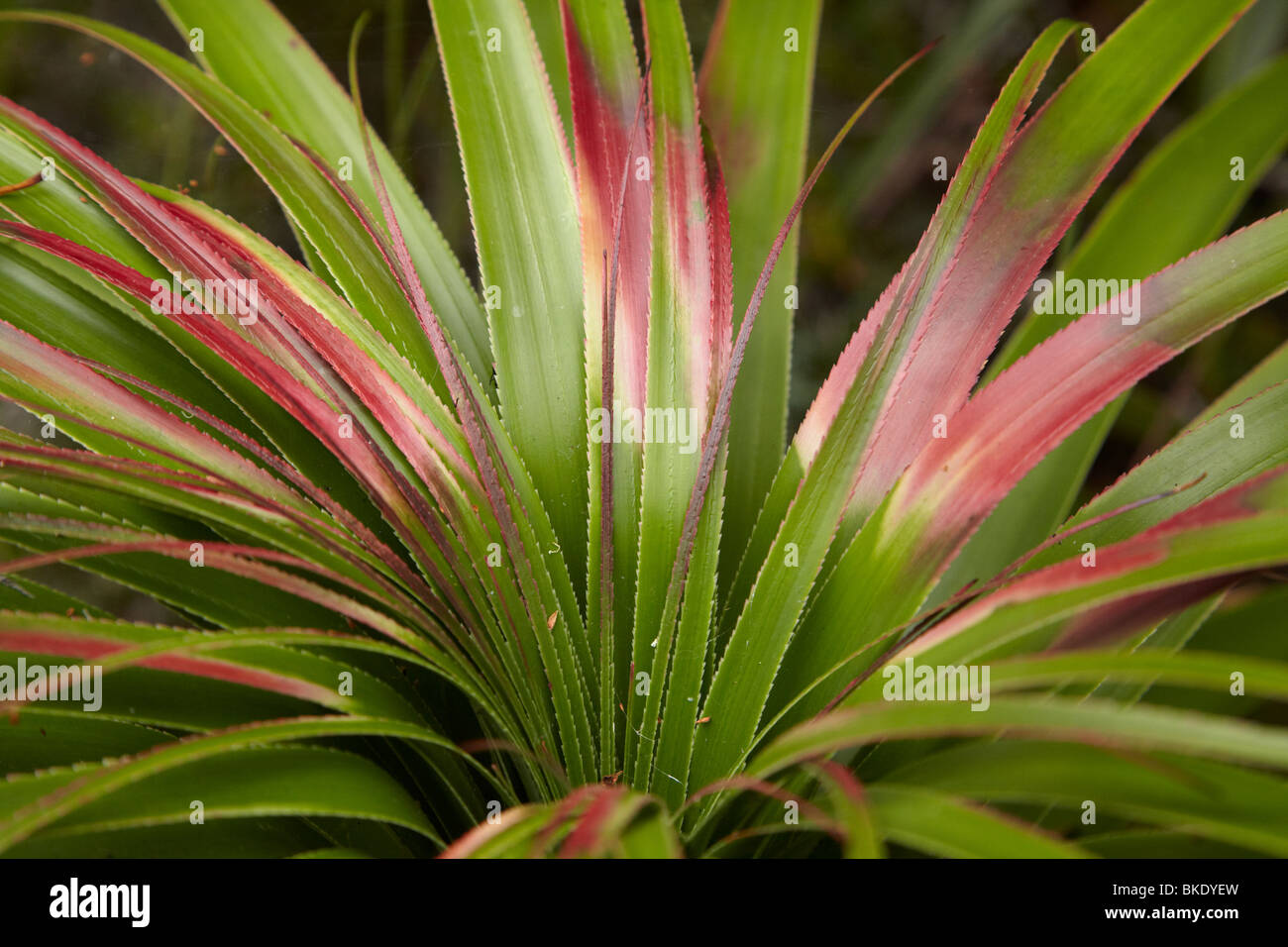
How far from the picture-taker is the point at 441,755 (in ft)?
2.01

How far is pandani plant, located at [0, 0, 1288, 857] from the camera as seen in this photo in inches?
19.3

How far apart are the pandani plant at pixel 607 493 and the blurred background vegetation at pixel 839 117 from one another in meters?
0.36

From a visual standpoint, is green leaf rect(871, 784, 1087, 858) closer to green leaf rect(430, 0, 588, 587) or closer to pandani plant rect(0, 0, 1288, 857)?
pandani plant rect(0, 0, 1288, 857)

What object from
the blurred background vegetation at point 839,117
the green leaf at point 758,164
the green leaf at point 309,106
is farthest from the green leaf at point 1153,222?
the green leaf at point 309,106

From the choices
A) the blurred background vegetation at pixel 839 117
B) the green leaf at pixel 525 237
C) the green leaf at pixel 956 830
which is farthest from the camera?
the blurred background vegetation at pixel 839 117

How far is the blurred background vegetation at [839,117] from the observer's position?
3.52ft

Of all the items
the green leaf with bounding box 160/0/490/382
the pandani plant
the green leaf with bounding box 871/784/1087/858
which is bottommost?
the green leaf with bounding box 871/784/1087/858

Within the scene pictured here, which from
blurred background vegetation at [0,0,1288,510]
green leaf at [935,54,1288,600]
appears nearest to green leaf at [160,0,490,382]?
blurred background vegetation at [0,0,1288,510]

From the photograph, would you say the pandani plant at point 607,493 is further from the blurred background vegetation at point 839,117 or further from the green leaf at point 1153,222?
the blurred background vegetation at point 839,117

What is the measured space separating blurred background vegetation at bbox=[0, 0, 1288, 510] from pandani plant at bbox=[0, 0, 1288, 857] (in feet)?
1.19

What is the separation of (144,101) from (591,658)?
1015mm

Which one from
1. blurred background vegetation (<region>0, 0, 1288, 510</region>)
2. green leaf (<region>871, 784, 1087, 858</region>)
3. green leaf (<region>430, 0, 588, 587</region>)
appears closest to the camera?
green leaf (<region>871, 784, 1087, 858</region>)

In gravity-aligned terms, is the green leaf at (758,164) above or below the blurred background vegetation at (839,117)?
below
